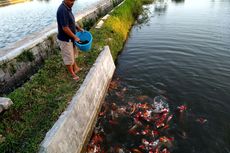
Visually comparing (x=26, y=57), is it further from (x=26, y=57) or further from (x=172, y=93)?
(x=172, y=93)

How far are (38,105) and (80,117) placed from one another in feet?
4.50

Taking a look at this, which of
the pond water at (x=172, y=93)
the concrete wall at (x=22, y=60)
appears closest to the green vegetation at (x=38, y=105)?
the concrete wall at (x=22, y=60)

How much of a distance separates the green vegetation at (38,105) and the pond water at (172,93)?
1.53m

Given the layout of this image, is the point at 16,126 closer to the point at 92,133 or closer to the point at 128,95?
the point at 92,133

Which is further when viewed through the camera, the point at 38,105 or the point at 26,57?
the point at 26,57

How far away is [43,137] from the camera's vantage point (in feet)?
17.3

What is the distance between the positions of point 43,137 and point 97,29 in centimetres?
901

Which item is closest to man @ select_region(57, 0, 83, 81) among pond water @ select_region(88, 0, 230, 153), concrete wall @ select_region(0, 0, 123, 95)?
concrete wall @ select_region(0, 0, 123, 95)

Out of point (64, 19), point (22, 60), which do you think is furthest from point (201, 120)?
point (22, 60)

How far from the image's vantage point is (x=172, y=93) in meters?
9.42

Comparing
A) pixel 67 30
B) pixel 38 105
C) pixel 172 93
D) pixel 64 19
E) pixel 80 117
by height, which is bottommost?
pixel 172 93

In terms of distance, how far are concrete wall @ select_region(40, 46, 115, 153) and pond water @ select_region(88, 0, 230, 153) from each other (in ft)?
1.79

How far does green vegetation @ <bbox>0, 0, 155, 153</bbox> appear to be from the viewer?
211 inches

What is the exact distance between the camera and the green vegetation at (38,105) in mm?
5359
